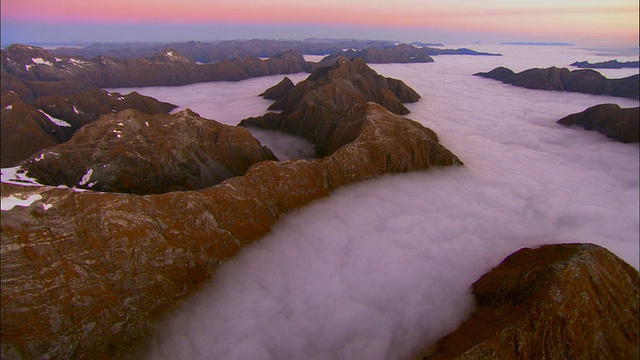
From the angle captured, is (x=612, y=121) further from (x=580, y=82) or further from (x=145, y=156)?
(x=145, y=156)

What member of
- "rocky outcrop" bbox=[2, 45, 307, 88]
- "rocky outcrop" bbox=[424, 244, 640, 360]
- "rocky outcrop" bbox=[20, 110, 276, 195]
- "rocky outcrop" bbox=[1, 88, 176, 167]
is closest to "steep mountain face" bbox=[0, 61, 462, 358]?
"rocky outcrop" bbox=[20, 110, 276, 195]

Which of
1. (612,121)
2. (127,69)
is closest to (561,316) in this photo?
(612,121)

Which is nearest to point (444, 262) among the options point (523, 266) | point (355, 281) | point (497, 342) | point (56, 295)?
point (523, 266)

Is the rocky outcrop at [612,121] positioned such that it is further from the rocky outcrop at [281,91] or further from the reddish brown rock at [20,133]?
the reddish brown rock at [20,133]

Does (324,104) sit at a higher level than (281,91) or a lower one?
lower

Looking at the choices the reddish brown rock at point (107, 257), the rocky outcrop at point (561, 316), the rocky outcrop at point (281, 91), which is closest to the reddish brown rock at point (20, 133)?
the reddish brown rock at point (107, 257)

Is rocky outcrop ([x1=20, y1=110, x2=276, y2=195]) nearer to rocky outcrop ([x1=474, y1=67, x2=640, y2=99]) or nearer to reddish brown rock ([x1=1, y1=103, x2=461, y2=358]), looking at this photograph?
reddish brown rock ([x1=1, y1=103, x2=461, y2=358])
